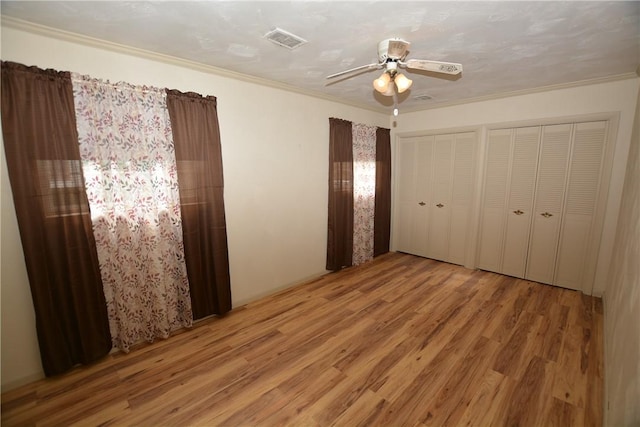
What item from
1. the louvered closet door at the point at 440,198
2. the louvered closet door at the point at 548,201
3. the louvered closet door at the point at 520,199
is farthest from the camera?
the louvered closet door at the point at 440,198

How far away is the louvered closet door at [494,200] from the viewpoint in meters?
3.78

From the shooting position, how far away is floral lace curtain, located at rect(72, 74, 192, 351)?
6.78 feet

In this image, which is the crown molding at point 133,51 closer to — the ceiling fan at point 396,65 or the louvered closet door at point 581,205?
the ceiling fan at point 396,65

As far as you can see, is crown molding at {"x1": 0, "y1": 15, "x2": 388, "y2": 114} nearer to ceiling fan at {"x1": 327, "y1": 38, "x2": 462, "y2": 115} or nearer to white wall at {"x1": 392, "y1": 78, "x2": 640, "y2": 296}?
ceiling fan at {"x1": 327, "y1": 38, "x2": 462, "y2": 115}

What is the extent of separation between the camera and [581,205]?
3.28 m

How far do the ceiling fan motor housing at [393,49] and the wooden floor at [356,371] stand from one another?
7.73ft

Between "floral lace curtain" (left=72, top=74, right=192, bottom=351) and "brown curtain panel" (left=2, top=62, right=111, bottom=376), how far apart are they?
8cm

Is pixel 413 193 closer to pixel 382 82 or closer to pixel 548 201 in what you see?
pixel 548 201

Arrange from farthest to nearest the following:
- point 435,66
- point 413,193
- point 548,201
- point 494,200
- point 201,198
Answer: point 413,193 < point 494,200 < point 548,201 < point 201,198 < point 435,66

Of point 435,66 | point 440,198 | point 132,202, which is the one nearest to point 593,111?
point 440,198

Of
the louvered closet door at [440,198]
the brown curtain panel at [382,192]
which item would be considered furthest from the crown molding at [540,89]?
the brown curtain panel at [382,192]

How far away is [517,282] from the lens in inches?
146

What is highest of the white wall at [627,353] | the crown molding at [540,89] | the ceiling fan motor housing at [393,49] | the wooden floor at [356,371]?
the crown molding at [540,89]

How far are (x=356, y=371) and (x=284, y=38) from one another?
260 cm
